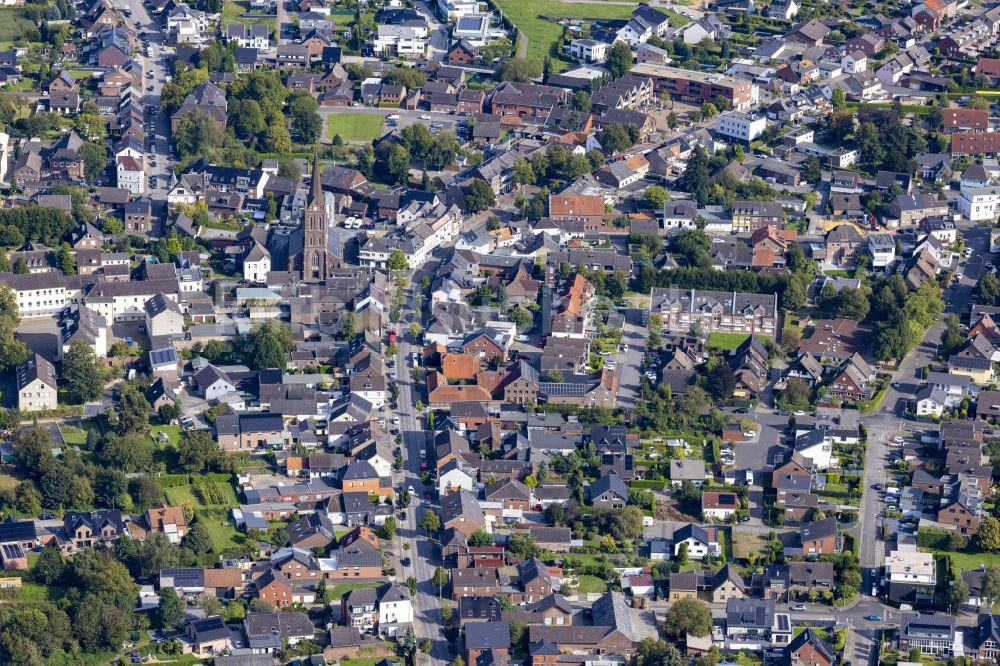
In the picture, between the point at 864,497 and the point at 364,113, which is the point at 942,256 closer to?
the point at 864,497

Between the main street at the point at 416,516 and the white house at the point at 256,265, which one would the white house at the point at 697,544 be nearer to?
the main street at the point at 416,516

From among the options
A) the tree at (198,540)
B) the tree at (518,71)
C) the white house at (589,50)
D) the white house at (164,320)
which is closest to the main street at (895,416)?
the tree at (198,540)

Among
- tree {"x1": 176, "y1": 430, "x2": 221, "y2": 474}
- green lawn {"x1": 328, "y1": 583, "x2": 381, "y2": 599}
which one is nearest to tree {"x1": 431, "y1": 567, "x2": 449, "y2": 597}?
green lawn {"x1": 328, "y1": 583, "x2": 381, "y2": 599}

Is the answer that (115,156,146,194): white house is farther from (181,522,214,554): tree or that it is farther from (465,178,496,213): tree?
(181,522,214,554): tree

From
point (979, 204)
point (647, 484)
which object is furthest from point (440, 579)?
point (979, 204)

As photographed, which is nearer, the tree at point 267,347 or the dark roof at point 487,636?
the dark roof at point 487,636

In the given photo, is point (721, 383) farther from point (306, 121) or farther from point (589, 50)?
point (589, 50)

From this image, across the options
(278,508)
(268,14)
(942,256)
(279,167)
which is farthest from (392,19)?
(278,508)
